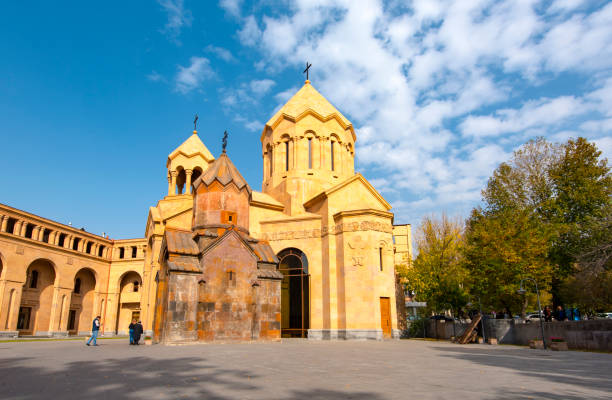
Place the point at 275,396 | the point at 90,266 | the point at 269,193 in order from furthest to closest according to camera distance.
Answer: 1. the point at 90,266
2. the point at 269,193
3. the point at 275,396

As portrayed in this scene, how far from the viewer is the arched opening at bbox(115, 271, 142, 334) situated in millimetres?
41188

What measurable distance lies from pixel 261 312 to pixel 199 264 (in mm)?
3768

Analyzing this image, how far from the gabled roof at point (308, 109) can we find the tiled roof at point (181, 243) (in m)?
13.9

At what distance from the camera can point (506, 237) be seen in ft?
69.1

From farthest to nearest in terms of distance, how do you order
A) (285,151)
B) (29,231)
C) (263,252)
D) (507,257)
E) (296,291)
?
(29,231) < (285,151) < (296,291) < (263,252) < (507,257)

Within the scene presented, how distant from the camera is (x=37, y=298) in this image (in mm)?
34062

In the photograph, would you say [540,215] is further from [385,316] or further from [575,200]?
[385,316]

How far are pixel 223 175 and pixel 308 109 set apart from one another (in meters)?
11.6

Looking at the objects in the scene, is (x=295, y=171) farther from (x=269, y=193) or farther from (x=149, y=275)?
(x=149, y=275)

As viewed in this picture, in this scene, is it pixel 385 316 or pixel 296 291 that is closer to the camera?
pixel 385 316

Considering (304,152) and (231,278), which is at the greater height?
(304,152)

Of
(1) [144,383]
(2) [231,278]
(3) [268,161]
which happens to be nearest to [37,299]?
(3) [268,161]

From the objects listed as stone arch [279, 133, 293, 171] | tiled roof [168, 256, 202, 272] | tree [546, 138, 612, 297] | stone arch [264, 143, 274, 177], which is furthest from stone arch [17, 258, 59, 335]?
tree [546, 138, 612, 297]

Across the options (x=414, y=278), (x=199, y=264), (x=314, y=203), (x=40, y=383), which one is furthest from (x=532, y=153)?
(x=40, y=383)
